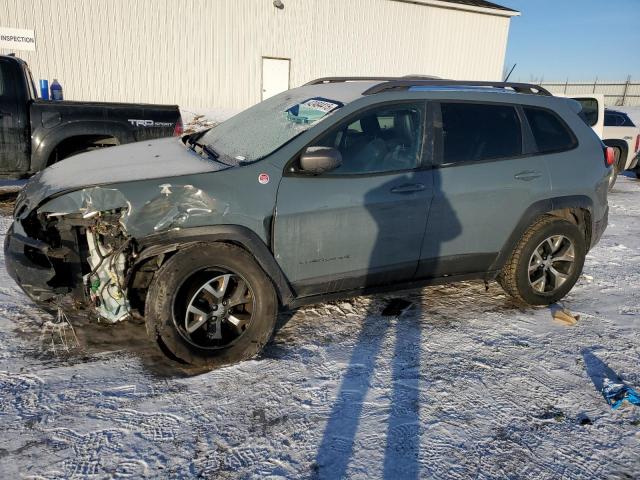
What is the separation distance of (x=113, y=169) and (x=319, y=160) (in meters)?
1.35

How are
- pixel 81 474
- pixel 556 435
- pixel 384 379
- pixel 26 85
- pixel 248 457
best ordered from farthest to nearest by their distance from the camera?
pixel 26 85, pixel 384 379, pixel 556 435, pixel 248 457, pixel 81 474

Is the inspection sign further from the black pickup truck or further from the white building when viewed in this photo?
the black pickup truck

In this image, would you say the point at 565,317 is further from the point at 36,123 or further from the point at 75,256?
the point at 36,123

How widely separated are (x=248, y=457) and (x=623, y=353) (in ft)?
9.33

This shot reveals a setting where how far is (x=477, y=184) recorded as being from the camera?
373 centimetres

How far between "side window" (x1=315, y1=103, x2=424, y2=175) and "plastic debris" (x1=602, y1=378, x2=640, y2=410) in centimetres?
193

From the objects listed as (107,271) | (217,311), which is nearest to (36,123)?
(107,271)

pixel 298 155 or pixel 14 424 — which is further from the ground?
pixel 298 155

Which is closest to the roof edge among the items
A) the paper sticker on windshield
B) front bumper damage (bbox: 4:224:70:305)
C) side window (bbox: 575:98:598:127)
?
side window (bbox: 575:98:598:127)

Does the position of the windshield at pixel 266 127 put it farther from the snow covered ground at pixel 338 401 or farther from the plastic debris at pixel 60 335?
the plastic debris at pixel 60 335

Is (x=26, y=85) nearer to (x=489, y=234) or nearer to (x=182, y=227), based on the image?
(x=182, y=227)

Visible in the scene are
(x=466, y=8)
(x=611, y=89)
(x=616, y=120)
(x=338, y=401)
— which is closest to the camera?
(x=338, y=401)

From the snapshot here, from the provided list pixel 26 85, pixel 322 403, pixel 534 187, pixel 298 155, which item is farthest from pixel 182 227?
pixel 26 85

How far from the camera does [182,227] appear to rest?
2.97 metres
